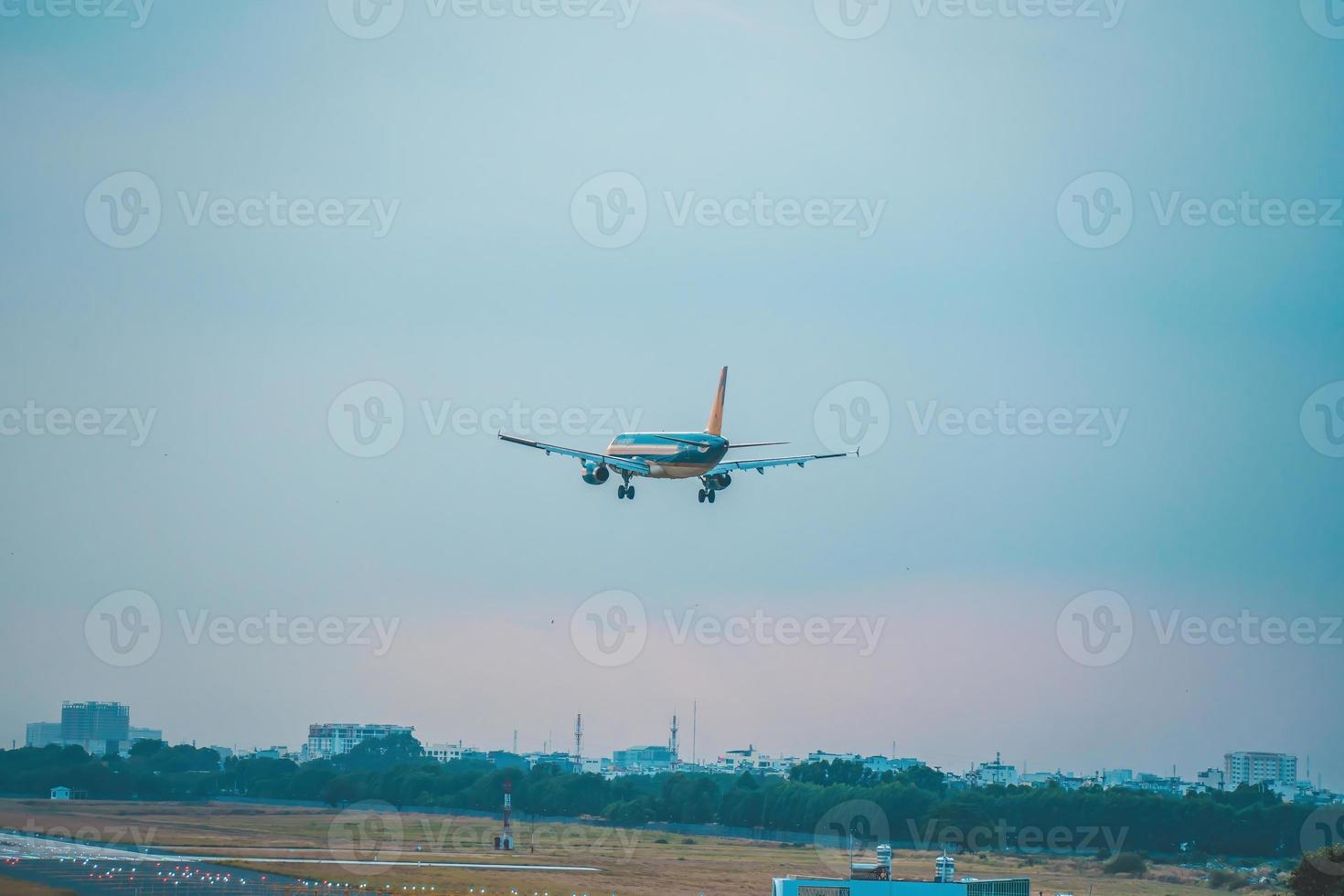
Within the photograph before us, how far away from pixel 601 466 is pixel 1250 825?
8664 cm

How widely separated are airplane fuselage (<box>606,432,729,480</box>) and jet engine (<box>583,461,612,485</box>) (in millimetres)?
1849

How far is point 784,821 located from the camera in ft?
609

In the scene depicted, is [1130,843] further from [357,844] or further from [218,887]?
[218,887]

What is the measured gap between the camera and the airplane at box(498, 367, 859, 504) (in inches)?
4761

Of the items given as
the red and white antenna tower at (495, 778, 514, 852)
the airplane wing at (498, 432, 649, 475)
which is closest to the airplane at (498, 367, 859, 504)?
the airplane wing at (498, 432, 649, 475)

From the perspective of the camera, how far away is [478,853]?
14188 centimetres

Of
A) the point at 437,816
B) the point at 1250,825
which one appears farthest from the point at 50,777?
the point at 1250,825
